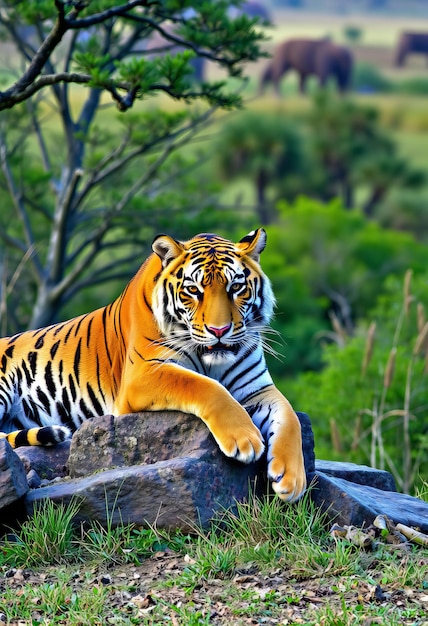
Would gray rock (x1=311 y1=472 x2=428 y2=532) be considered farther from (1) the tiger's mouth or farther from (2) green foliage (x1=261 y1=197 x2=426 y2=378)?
(2) green foliage (x1=261 y1=197 x2=426 y2=378)

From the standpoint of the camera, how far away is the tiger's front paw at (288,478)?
6031 mm

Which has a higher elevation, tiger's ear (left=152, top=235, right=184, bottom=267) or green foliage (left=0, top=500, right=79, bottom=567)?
tiger's ear (left=152, top=235, right=184, bottom=267)

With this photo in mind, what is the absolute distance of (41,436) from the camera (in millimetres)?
6969

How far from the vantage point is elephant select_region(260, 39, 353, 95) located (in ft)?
297

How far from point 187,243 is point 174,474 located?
5.00 feet

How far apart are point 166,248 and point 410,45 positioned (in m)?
101

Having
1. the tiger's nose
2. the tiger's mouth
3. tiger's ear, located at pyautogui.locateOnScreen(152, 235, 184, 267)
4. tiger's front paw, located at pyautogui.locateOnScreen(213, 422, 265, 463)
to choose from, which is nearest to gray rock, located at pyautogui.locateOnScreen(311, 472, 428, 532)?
tiger's front paw, located at pyautogui.locateOnScreen(213, 422, 265, 463)

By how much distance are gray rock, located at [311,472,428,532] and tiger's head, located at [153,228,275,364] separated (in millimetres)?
936

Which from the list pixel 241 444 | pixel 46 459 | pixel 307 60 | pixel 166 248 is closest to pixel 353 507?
pixel 241 444

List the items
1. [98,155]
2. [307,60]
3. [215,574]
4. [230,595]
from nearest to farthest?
[230,595] → [215,574] → [98,155] → [307,60]

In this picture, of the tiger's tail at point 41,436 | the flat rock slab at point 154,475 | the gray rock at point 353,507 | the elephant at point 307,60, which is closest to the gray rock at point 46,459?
the tiger's tail at point 41,436

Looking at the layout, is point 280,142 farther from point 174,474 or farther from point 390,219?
point 174,474

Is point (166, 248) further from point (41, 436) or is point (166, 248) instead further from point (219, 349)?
point (41, 436)

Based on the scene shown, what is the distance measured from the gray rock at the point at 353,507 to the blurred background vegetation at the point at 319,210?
949 mm
